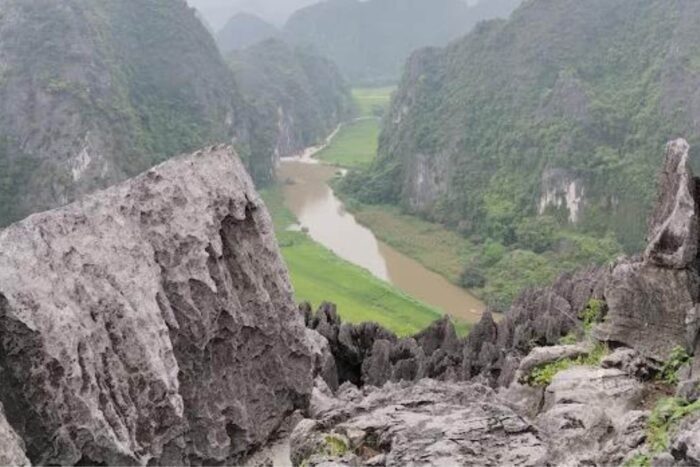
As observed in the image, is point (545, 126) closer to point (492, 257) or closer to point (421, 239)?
point (421, 239)

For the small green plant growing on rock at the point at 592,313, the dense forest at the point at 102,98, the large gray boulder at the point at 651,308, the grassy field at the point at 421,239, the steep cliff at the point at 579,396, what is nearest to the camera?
the steep cliff at the point at 579,396

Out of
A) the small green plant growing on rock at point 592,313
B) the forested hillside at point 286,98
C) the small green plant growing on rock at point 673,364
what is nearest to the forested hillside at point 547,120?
the forested hillside at point 286,98

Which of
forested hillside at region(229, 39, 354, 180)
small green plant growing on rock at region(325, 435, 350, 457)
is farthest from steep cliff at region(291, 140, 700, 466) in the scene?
forested hillside at region(229, 39, 354, 180)

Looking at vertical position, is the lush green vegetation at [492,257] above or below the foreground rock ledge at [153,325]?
below

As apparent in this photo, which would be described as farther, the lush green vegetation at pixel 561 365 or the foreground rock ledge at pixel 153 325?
the lush green vegetation at pixel 561 365

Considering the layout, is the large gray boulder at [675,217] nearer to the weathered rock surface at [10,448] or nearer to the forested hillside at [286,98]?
the weathered rock surface at [10,448]

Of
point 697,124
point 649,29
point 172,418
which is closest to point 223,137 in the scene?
point 649,29
